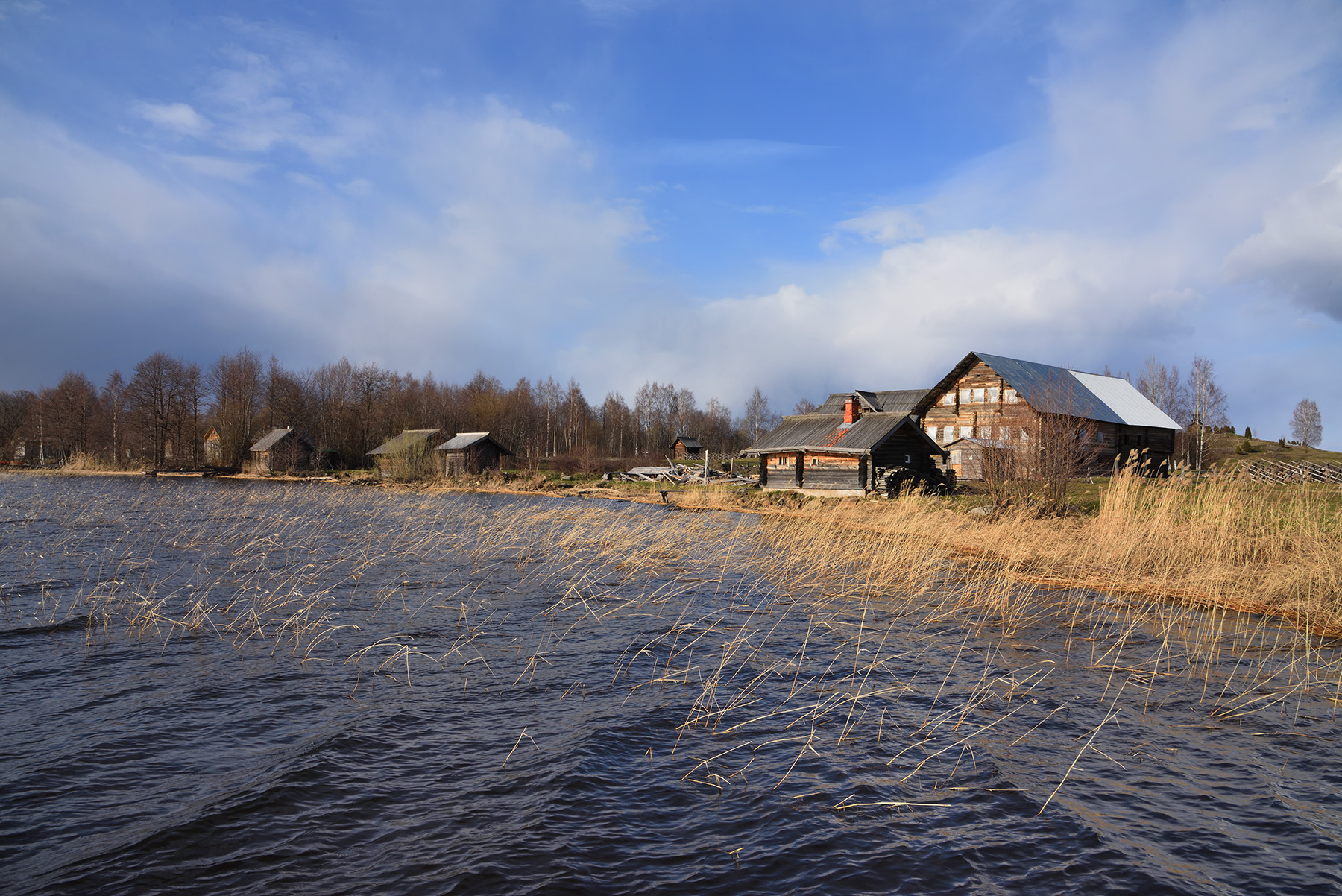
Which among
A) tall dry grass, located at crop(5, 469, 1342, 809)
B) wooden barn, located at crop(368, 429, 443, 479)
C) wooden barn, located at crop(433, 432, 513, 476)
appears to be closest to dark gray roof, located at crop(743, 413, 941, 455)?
tall dry grass, located at crop(5, 469, 1342, 809)

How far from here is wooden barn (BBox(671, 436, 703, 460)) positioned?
7906 centimetres

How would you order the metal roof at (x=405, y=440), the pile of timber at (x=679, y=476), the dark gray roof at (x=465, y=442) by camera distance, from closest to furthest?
the pile of timber at (x=679, y=476) → the dark gray roof at (x=465, y=442) → the metal roof at (x=405, y=440)

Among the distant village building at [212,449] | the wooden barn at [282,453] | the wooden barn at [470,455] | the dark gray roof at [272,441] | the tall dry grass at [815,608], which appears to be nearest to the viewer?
the tall dry grass at [815,608]

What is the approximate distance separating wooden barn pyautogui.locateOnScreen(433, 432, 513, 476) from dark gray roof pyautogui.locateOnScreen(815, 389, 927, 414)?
88.9 feet

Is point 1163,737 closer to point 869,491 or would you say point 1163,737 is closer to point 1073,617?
point 1073,617

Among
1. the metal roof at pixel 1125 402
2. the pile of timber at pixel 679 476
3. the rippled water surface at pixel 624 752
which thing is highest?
the metal roof at pixel 1125 402

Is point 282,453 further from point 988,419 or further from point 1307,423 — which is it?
point 1307,423

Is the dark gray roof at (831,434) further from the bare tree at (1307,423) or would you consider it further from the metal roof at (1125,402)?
the bare tree at (1307,423)

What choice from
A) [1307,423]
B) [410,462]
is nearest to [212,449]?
[410,462]

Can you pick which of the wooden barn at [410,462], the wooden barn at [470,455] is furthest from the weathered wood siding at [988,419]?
the wooden barn at [410,462]

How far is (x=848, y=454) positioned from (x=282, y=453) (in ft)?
176

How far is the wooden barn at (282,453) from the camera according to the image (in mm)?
64250

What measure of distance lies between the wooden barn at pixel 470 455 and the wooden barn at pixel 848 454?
24.7 m

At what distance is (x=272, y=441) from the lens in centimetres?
6531
